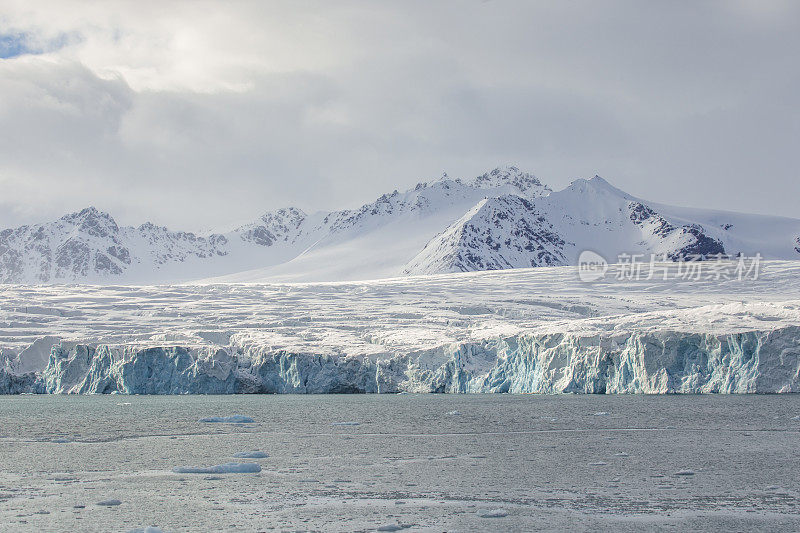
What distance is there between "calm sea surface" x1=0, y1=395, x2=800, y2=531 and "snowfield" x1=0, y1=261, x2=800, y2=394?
10.7 meters

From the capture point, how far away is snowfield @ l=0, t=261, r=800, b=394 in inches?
1923

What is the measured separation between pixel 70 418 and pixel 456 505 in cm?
2727

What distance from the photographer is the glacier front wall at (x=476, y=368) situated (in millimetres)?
47562

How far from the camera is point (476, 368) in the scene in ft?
184

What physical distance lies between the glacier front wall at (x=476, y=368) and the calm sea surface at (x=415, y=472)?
33.3ft

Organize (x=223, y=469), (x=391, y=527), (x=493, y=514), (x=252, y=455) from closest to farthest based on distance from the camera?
1. (x=391, y=527)
2. (x=493, y=514)
3. (x=223, y=469)
4. (x=252, y=455)

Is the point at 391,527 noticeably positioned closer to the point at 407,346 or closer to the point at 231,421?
the point at 231,421

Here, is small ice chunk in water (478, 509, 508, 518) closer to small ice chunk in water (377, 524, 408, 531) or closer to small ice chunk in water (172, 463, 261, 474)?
small ice chunk in water (377, 524, 408, 531)

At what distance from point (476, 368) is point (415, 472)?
1438 inches

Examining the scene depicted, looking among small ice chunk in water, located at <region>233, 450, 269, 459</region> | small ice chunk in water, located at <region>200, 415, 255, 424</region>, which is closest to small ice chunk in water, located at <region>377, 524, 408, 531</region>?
small ice chunk in water, located at <region>233, 450, 269, 459</region>

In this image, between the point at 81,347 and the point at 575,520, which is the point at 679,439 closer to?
the point at 575,520

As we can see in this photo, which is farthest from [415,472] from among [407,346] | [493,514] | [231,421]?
[407,346]

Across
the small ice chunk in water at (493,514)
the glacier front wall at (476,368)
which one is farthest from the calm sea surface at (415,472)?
the glacier front wall at (476,368)

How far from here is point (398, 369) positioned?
189 ft
